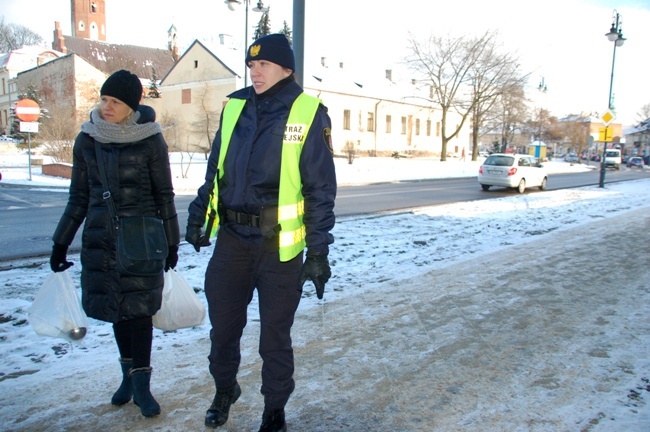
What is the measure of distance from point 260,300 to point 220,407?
66 centimetres

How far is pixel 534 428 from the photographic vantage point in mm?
2857

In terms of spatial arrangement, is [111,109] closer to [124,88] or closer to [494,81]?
[124,88]

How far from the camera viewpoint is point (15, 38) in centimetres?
7644

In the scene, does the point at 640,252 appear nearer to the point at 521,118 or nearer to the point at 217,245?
the point at 217,245

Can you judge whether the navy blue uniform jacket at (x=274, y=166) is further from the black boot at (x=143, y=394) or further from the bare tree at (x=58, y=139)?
the bare tree at (x=58, y=139)

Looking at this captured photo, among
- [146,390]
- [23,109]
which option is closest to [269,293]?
[146,390]

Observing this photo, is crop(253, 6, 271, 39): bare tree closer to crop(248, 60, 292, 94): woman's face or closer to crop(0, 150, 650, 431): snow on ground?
crop(0, 150, 650, 431): snow on ground

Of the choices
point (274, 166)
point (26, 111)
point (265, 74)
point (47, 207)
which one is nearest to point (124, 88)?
point (265, 74)

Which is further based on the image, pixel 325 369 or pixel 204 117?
pixel 204 117

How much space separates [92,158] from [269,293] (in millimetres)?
1251

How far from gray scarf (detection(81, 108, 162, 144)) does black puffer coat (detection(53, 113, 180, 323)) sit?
4 centimetres

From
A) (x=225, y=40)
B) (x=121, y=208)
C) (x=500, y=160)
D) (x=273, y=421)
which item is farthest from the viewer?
(x=225, y=40)

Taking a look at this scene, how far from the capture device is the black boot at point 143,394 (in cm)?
289

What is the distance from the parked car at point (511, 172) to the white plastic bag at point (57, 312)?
1826 centimetres
